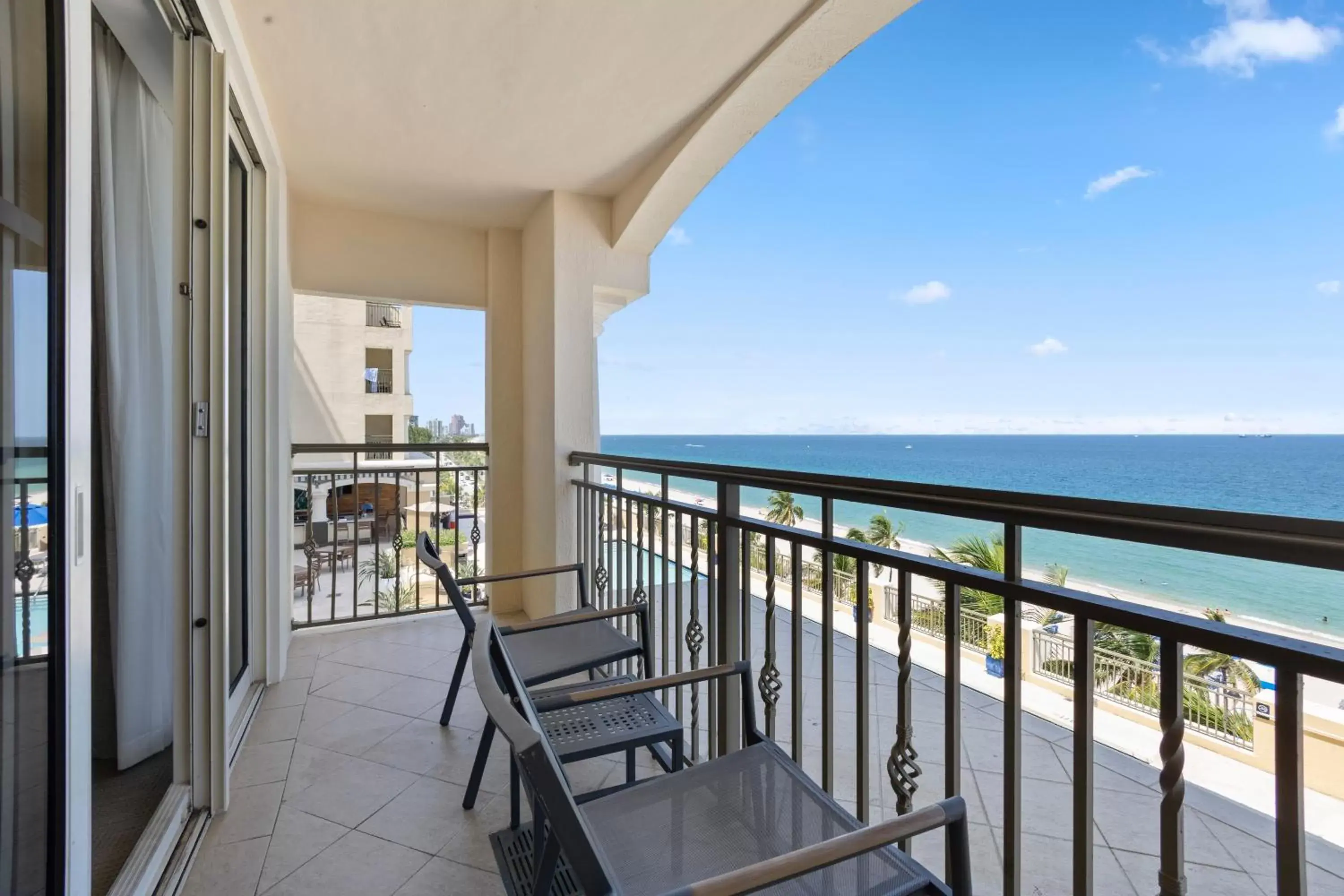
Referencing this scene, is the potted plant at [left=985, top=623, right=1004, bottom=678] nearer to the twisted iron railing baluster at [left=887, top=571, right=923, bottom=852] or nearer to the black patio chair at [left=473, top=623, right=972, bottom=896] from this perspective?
the twisted iron railing baluster at [left=887, top=571, right=923, bottom=852]

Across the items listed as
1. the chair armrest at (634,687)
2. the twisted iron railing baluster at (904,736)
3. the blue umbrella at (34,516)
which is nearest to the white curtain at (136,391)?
the blue umbrella at (34,516)

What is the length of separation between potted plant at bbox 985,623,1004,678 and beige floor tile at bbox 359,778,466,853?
1.49 m

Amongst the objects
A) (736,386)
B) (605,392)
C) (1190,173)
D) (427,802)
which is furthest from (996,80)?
(427,802)

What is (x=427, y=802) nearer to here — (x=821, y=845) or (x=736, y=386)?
(x=821, y=845)

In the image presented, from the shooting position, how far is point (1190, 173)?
25547 mm

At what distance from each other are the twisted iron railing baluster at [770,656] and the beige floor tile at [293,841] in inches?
47.9

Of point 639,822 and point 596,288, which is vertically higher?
point 596,288

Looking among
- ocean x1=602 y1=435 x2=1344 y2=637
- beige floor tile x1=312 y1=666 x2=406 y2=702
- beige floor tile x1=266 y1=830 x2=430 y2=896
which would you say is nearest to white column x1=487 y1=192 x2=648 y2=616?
beige floor tile x1=312 y1=666 x2=406 y2=702

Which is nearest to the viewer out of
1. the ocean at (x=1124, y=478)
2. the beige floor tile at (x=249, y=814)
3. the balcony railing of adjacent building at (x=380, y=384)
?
the beige floor tile at (x=249, y=814)

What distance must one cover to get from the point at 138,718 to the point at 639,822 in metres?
1.37

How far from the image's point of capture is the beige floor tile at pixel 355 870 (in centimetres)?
142

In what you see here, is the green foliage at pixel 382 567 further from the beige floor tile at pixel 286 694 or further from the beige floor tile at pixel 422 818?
the beige floor tile at pixel 422 818

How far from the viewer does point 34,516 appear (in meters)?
0.85

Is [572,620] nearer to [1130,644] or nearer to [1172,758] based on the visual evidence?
[1172,758]
